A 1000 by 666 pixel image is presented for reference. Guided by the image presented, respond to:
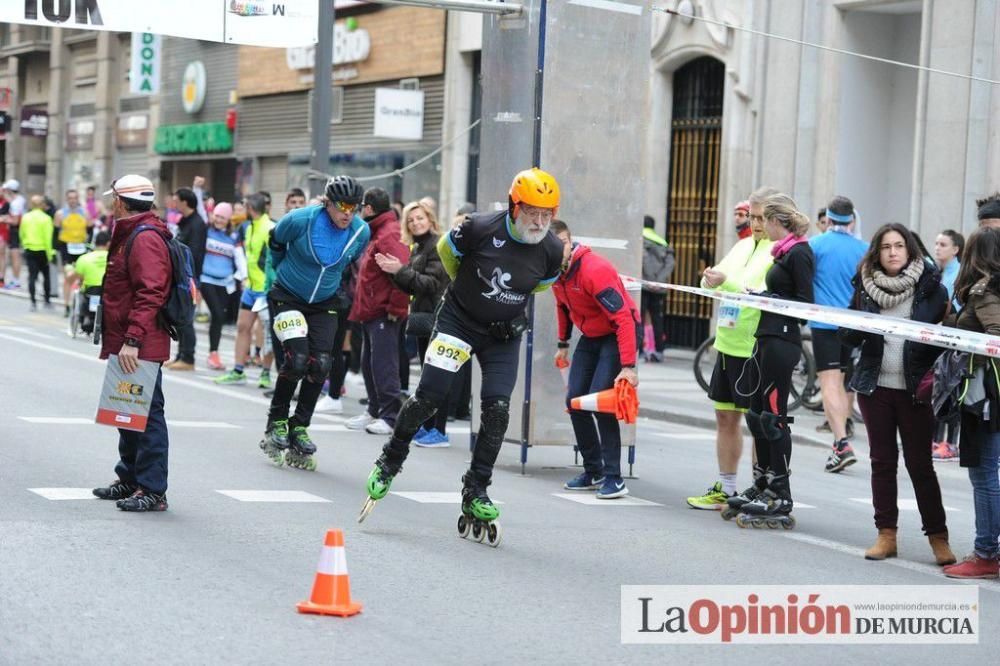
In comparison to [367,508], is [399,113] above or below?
above

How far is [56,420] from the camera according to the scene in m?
12.0

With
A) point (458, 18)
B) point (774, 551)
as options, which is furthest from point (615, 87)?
point (458, 18)

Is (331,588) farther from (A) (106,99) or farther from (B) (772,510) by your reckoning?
(A) (106,99)

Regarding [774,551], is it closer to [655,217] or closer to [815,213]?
[815,213]

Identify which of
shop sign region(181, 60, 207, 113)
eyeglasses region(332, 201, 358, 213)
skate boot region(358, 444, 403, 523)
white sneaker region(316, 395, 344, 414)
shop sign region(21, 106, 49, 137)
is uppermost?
shop sign region(181, 60, 207, 113)

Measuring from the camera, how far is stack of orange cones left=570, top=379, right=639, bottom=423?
9227 millimetres

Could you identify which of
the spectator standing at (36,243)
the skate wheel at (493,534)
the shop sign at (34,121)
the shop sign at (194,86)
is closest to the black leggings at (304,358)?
the skate wheel at (493,534)

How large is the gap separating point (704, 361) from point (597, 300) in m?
9.10

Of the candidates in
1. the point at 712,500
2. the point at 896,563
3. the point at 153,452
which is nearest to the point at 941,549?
the point at 896,563

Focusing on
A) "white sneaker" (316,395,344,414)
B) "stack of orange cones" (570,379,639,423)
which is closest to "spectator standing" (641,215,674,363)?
"white sneaker" (316,395,344,414)

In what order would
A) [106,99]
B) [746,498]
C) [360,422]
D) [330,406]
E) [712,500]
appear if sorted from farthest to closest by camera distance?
[106,99]
[330,406]
[360,422]
[712,500]
[746,498]

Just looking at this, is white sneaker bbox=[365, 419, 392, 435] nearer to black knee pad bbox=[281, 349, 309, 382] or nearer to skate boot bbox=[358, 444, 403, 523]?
black knee pad bbox=[281, 349, 309, 382]

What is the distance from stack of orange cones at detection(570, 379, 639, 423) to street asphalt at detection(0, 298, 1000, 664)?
0.58 metres

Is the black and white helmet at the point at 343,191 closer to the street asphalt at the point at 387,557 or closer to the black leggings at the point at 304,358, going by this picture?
the black leggings at the point at 304,358
